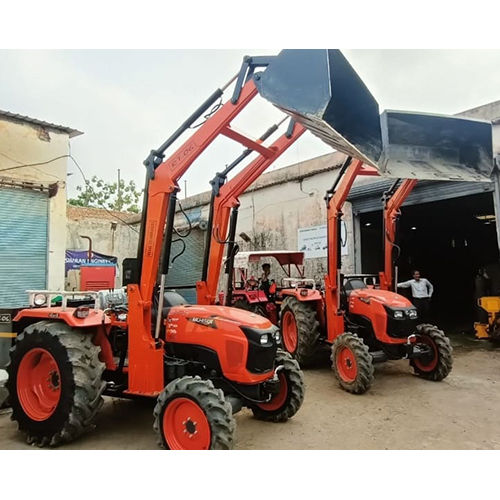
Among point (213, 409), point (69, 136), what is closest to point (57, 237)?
point (69, 136)

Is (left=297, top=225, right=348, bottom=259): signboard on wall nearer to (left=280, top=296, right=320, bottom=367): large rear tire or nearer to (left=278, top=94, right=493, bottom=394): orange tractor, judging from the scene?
(left=278, top=94, right=493, bottom=394): orange tractor

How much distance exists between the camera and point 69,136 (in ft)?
35.8

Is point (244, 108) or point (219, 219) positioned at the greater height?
point (244, 108)

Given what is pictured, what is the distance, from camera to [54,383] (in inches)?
156

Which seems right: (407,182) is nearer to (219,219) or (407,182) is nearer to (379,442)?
(219,219)

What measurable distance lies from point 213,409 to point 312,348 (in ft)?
12.7

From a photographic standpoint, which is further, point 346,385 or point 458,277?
point 458,277

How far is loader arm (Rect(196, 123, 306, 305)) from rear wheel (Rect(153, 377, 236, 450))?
1.82 meters

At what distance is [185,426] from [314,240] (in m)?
7.82

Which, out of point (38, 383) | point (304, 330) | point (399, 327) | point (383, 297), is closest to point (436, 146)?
point (383, 297)

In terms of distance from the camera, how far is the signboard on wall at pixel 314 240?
1016 cm

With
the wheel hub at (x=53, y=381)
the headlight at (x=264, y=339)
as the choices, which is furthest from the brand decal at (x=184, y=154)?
the wheel hub at (x=53, y=381)

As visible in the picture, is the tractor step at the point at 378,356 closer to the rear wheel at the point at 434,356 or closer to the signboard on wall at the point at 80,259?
the rear wheel at the point at 434,356

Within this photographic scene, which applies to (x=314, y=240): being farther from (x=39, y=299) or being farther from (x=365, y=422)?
(x=39, y=299)
